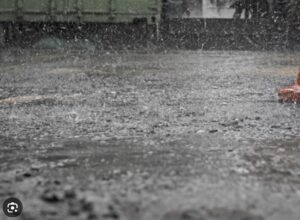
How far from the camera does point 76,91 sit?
7617 millimetres


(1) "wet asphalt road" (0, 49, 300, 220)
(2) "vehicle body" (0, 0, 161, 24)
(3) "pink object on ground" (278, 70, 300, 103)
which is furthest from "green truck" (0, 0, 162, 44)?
(3) "pink object on ground" (278, 70, 300, 103)

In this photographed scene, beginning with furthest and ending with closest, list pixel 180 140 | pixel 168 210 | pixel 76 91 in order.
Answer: pixel 76 91 → pixel 180 140 → pixel 168 210

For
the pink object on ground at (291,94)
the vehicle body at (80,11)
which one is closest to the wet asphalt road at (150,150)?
the pink object on ground at (291,94)

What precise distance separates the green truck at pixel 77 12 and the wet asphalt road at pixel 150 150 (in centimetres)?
959

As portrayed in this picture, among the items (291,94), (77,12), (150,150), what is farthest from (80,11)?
(150,150)

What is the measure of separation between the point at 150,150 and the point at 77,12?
1491 centimetres

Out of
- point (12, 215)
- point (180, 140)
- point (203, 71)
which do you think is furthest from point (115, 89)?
point (12, 215)

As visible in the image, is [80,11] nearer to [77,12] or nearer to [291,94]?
[77,12]

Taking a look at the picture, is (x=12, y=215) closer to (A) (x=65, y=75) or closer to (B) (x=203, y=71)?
(A) (x=65, y=75)

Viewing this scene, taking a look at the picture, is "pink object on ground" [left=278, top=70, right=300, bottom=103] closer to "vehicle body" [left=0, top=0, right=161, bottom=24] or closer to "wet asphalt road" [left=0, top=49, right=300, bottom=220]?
"wet asphalt road" [left=0, top=49, right=300, bottom=220]

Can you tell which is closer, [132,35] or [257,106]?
[257,106]

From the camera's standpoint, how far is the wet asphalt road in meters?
2.53

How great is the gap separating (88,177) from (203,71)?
25.5 feet

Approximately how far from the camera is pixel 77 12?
1805 cm
